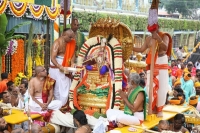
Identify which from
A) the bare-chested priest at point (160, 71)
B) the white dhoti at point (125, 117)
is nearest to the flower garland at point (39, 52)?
the bare-chested priest at point (160, 71)

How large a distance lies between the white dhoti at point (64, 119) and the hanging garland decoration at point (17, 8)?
5714 millimetres

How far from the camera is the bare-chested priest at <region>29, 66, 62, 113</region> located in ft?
19.2

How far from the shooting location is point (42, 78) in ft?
19.8

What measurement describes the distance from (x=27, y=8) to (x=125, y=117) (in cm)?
723

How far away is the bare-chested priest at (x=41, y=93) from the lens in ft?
19.2

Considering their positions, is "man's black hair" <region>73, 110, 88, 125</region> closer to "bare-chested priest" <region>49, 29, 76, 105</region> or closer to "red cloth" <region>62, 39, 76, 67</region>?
"bare-chested priest" <region>49, 29, 76, 105</region>

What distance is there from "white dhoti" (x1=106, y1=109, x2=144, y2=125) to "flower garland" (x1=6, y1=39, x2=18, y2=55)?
Result: 20.7 ft

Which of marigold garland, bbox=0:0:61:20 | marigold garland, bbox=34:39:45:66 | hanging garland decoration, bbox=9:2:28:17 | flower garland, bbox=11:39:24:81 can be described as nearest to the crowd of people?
marigold garland, bbox=0:0:61:20

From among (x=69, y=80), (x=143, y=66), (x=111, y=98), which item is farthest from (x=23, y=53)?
(x=111, y=98)

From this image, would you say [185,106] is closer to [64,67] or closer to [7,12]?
[64,67]

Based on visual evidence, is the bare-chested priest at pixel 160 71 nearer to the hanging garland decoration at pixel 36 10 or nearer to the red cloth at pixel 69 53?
the red cloth at pixel 69 53

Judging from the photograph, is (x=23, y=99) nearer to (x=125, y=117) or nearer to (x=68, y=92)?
(x=68, y=92)

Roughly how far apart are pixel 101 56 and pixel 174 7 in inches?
1191

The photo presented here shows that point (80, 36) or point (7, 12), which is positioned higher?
point (7, 12)
